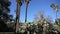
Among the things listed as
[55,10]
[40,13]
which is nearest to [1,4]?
[40,13]

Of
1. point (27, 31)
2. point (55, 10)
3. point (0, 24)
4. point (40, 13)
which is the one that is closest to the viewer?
point (0, 24)

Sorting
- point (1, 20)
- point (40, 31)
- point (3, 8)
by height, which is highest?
point (3, 8)

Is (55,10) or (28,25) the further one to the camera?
(55,10)

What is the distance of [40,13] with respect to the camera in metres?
59.7

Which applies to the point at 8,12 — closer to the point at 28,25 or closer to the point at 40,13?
the point at 28,25

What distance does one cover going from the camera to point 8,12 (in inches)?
1553

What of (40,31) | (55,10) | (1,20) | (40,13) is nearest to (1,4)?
(1,20)

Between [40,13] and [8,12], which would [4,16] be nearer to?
Result: [8,12]

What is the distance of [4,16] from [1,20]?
4.50ft

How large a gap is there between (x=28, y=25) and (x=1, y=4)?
23.7 feet

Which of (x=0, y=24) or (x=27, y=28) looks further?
(x=27, y=28)

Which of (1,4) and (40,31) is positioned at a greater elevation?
(1,4)

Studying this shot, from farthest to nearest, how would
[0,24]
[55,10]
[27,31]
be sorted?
[55,10] < [27,31] < [0,24]

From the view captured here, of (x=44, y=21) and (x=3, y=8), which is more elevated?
(x=3, y=8)
